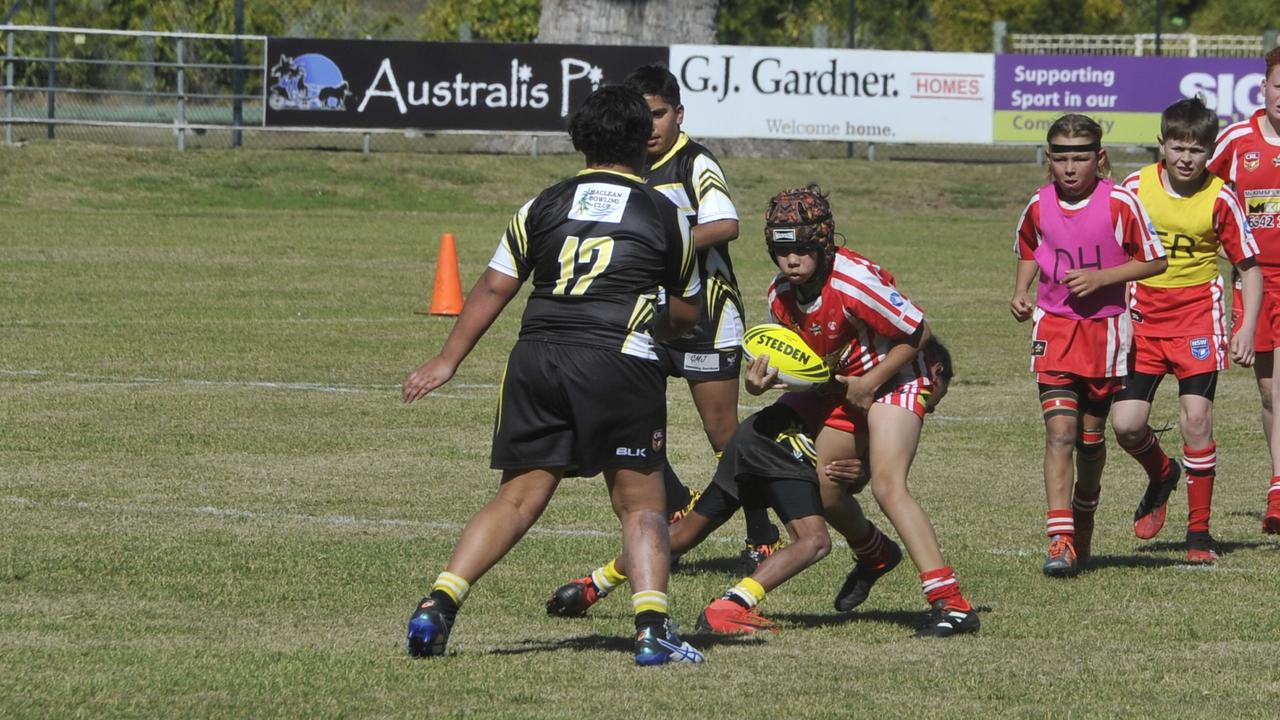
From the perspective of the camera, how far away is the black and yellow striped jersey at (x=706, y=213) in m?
8.23

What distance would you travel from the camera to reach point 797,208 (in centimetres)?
675

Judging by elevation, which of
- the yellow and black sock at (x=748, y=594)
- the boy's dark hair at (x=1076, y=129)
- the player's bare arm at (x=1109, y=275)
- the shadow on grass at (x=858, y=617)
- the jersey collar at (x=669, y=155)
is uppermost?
the boy's dark hair at (x=1076, y=129)

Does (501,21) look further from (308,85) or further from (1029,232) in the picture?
(1029,232)

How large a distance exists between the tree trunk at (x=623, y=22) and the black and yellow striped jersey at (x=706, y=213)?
24.1 m

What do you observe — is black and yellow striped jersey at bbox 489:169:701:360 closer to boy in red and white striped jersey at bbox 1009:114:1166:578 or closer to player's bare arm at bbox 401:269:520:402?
player's bare arm at bbox 401:269:520:402

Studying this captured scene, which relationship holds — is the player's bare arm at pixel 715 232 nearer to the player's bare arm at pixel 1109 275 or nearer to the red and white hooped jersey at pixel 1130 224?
the red and white hooped jersey at pixel 1130 224

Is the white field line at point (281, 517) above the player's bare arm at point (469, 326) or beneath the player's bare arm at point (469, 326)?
beneath

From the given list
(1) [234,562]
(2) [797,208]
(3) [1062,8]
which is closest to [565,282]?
(2) [797,208]

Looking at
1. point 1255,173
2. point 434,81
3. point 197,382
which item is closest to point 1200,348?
point 1255,173

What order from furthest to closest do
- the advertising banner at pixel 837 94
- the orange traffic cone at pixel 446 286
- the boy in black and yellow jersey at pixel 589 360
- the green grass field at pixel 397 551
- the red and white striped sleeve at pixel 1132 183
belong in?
the advertising banner at pixel 837 94, the orange traffic cone at pixel 446 286, the red and white striped sleeve at pixel 1132 183, the boy in black and yellow jersey at pixel 589 360, the green grass field at pixel 397 551

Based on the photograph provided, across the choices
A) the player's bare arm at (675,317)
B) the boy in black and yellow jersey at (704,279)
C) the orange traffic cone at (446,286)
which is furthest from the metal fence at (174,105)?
the player's bare arm at (675,317)

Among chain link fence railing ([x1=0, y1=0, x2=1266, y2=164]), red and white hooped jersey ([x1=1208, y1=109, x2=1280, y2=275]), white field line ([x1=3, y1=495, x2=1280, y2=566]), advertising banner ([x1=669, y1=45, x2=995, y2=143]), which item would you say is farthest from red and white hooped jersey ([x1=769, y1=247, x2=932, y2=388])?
advertising banner ([x1=669, y1=45, x2=995, y2=143])

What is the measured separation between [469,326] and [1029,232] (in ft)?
9.52

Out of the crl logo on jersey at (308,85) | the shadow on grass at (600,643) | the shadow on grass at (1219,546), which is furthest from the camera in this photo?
the crl logo on jersey at (308,85)
